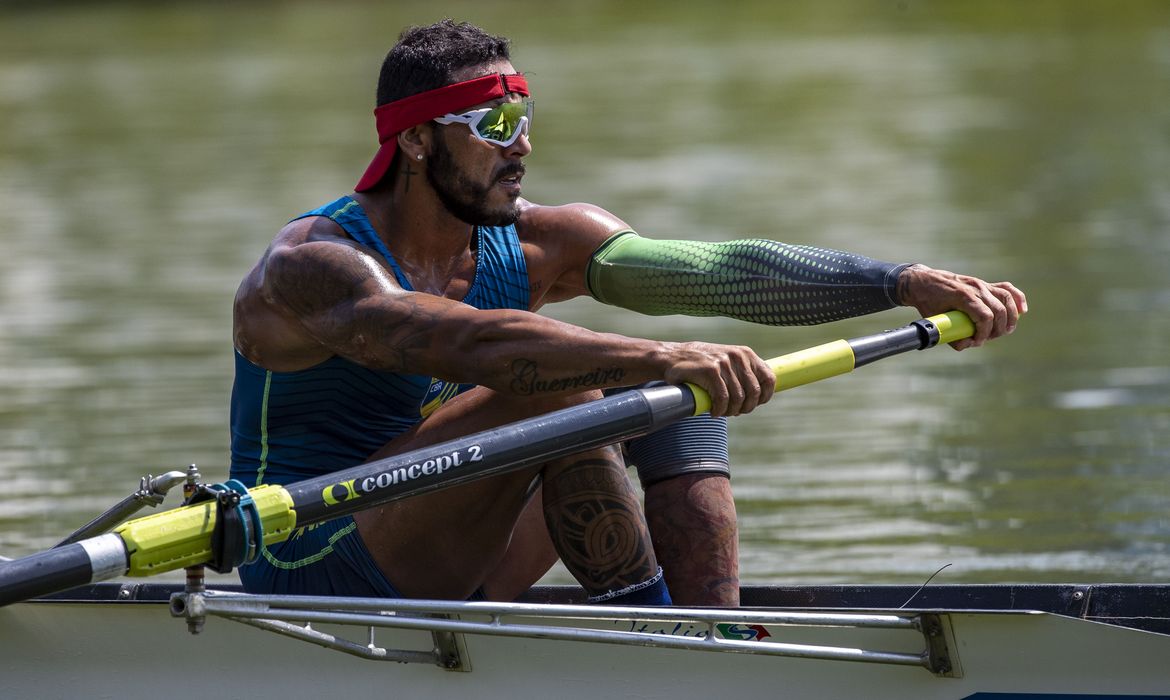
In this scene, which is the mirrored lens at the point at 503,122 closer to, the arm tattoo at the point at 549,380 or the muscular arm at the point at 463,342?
the muscular arm at the point at 463,342

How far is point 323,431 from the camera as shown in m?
4.11

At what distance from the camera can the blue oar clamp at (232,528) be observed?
331 cm

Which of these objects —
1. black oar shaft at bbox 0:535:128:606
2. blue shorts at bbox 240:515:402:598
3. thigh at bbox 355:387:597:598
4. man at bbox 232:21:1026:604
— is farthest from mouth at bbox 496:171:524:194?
black oar shaft at bbox 0:535:128:606

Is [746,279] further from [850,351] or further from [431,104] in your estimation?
[431,104]

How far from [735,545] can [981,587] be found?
2.26ft

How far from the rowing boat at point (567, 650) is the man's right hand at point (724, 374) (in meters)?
0.47

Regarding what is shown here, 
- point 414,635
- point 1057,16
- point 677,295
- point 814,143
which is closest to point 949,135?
point 814,143

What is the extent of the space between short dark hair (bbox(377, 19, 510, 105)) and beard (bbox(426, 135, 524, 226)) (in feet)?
0.55

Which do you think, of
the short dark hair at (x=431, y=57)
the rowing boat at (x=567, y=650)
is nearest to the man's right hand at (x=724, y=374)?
the rowing boat at (x=567, y=650)

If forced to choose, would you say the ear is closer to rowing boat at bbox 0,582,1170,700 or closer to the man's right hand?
the man's right hand

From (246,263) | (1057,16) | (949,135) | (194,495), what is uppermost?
(1057,16)

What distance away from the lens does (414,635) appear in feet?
12.5

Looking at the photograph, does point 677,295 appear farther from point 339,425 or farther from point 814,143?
point 814,143

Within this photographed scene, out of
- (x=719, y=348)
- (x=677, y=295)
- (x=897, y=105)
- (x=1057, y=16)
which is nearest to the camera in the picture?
(x=719, y=348)
